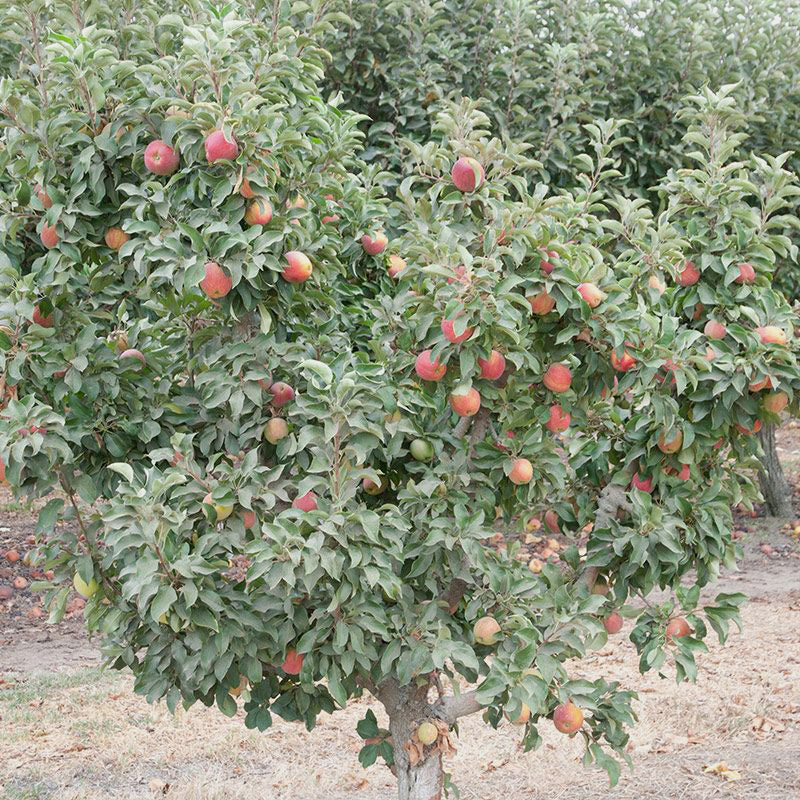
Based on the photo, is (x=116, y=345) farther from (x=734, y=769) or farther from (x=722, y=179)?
(x=734, y=769)

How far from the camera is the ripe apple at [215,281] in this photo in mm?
2369

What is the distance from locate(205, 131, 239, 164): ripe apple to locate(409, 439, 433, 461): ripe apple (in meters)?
0.87

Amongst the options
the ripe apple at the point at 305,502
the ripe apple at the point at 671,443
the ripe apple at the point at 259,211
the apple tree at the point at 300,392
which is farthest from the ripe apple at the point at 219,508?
the ripe apple at the point at 671,443

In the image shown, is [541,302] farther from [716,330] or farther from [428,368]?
[716,330]

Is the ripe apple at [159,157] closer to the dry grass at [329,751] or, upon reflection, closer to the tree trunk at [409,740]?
the tree trunk at [409,740]

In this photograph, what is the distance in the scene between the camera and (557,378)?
2.62 meters

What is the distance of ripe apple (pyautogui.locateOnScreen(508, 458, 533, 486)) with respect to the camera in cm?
262

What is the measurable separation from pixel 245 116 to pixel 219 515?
0.97 meters

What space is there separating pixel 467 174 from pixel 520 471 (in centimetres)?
80

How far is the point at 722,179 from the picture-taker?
298 cm

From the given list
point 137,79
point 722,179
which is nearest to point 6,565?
point 137,79

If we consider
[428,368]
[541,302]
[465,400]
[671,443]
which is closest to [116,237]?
[428,368]

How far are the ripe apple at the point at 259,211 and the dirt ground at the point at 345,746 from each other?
2728 mm

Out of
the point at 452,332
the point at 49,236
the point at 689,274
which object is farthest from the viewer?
the point at 689,274
